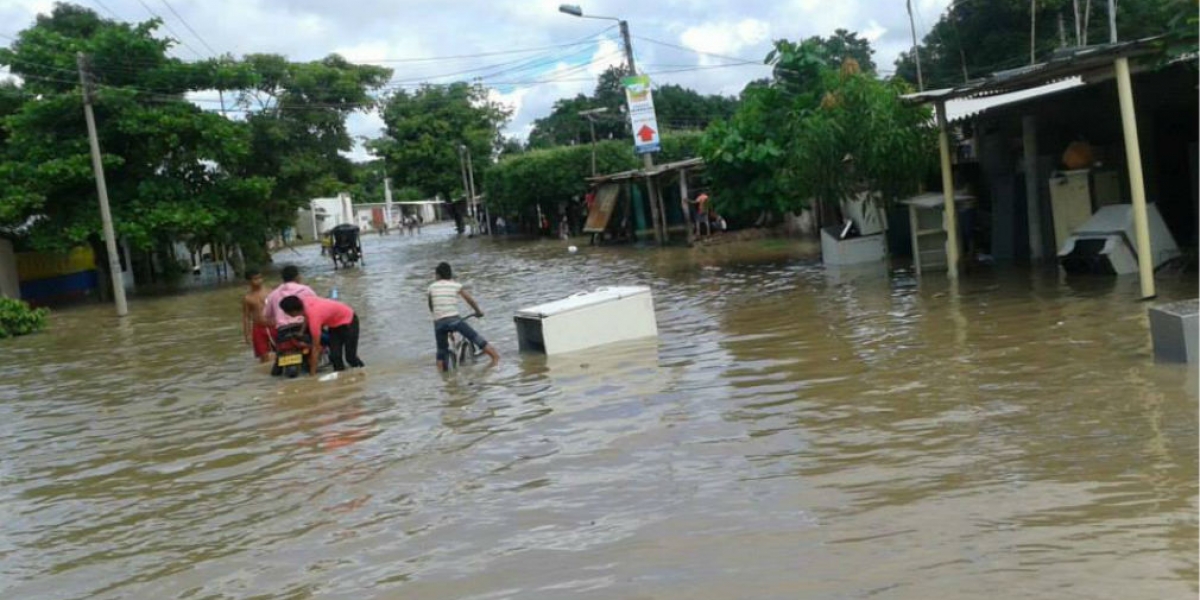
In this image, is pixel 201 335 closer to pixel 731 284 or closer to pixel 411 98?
pixel 731 284

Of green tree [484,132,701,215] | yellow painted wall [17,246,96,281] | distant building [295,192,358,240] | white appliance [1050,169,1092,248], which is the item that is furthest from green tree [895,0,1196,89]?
distant building [295,192,358,240]

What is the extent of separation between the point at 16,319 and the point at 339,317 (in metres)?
12.4

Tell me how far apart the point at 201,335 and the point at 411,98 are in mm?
61549

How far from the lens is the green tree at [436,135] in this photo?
77812 mm

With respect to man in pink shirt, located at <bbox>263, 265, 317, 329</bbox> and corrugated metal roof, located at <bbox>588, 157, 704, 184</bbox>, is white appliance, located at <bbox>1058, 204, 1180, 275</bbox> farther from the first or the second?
corrugated metal roof, located at <bbox>588, 157, 704, 184</bbox>

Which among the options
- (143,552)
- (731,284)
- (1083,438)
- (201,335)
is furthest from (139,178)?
(1083,438)

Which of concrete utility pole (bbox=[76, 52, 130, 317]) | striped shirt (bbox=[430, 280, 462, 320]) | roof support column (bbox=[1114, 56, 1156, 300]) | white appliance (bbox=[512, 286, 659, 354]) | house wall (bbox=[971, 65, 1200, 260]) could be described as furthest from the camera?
concrete utility pole (bbox=[76, 52, 130, 317])

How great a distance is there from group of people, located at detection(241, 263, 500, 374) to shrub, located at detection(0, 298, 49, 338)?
425 inches

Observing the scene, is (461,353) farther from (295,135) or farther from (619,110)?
(619,110)

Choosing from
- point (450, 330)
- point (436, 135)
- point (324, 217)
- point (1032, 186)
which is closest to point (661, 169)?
point (1032, 186)

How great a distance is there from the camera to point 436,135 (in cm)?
7844

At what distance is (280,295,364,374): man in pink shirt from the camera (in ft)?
42.7

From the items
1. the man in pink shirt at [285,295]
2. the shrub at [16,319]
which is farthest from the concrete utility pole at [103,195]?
the man in pink shirt at [285,295]

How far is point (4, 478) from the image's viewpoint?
29.9ft
